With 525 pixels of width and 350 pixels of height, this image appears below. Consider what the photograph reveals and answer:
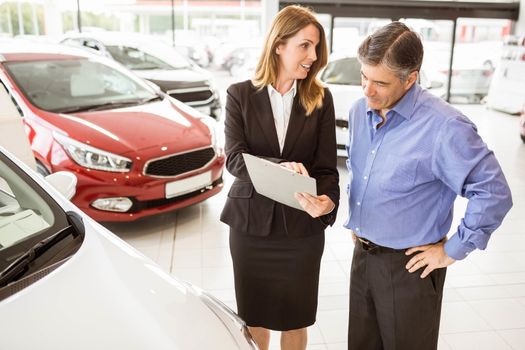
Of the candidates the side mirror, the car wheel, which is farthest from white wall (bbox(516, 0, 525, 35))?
the side mirror

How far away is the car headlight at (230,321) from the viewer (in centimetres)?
156

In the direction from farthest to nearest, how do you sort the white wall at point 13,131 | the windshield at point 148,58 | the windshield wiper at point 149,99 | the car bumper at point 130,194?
the windshield at point 148,58 → the windshield wiper at point 149,99 → the car bumper at point 130,194 → the white wall at point 13,131

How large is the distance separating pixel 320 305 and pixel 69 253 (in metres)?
1.77

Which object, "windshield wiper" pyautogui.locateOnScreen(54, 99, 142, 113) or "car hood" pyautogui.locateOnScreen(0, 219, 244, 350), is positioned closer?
"car hood" pyautogui.locateOnScreen(0, 219, 244, 350)

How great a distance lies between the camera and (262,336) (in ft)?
7.25

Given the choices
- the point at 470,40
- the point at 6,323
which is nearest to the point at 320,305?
the point at 6,323

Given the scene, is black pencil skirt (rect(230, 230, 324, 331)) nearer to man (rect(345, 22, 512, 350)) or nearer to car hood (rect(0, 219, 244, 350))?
man (rect(345, 22, 512, 350))

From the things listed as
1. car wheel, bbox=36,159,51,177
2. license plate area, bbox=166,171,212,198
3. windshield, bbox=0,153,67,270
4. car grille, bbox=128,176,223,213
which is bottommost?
car grille, bbox=128,176,223,213

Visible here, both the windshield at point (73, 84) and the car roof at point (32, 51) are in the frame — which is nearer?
the windshield at point (73, 84)

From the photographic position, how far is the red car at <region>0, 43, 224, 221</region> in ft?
11.7

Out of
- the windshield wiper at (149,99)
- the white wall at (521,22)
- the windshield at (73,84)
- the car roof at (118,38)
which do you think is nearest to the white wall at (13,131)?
A: the windshield at (73,84)

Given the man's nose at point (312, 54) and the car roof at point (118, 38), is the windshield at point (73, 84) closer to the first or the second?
the man's nose at point (312, 54)

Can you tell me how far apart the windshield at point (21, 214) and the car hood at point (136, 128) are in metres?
1.72

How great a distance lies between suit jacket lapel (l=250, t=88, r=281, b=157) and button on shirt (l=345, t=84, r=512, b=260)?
0.33 m
